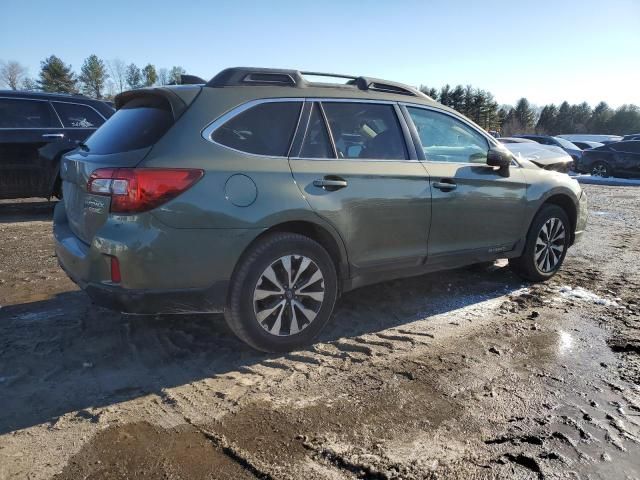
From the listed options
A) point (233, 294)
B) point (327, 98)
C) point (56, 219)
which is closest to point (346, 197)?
point (327, 98)

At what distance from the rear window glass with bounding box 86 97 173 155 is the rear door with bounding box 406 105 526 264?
1.98m

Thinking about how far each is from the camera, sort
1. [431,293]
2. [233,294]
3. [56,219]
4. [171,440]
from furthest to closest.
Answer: [431,293], [56,219], [233,294], [171,440]

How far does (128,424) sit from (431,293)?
3061mm

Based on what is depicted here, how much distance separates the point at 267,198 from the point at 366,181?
0.84 meters

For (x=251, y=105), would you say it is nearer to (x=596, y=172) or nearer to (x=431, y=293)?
(x=431, y=293)

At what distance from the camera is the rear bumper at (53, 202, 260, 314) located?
300 centimetres

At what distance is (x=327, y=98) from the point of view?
381 cm

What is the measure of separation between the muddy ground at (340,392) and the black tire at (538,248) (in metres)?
0.46

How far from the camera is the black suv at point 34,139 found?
7797mm

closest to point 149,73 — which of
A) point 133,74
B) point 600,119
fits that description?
point 133,74

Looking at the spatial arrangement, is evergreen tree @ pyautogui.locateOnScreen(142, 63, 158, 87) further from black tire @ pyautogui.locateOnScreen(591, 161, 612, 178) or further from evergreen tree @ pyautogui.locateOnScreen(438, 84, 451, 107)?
black tire @ pyautogui.locateOnScreen(591, 161, 612, 178)

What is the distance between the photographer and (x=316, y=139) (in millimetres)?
3676

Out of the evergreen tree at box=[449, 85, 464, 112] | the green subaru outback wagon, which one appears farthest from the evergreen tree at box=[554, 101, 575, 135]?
the green subaru outback wagon

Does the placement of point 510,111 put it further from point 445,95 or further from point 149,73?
point 149,73
